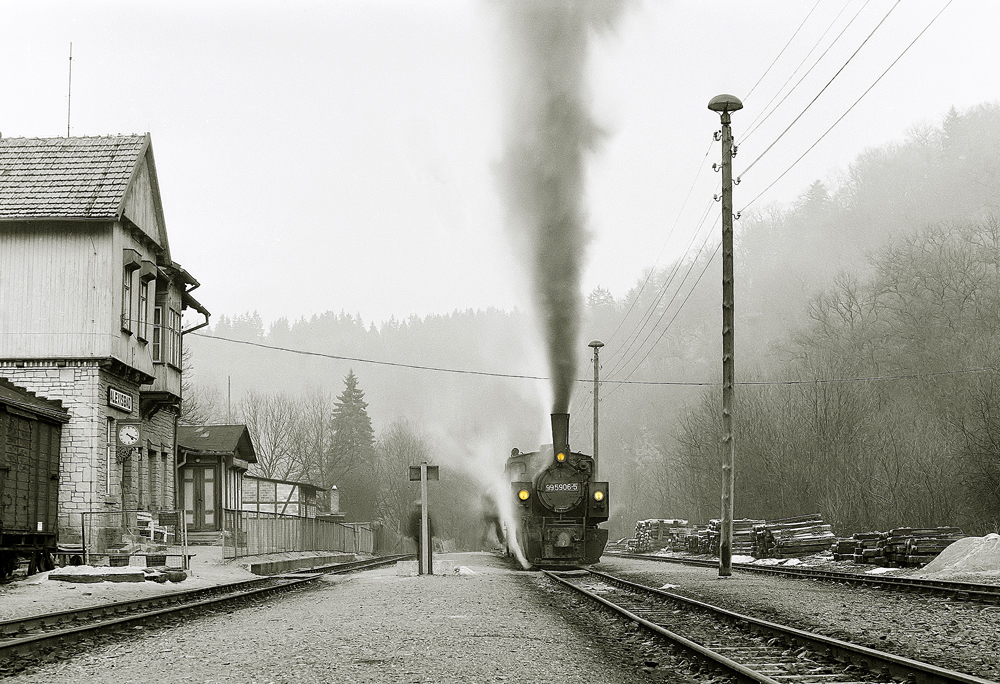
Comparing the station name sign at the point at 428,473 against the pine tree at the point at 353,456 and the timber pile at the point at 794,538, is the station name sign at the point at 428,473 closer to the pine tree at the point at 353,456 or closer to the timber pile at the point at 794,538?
the timber pile at the point at 794,538

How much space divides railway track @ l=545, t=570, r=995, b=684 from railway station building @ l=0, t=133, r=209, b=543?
14151mm

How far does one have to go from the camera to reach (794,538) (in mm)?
29375

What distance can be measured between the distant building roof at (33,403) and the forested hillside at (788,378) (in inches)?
405

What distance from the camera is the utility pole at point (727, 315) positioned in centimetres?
2205

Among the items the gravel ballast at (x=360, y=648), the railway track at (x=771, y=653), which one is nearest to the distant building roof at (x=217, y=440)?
the gravel ballast at (x=360, y=648)

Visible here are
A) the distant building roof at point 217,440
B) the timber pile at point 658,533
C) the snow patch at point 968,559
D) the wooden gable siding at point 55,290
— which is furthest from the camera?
the timber pile at point 658,533

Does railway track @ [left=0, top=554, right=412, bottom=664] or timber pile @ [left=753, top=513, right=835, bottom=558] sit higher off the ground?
railway track @ [left=0, top=554, right=412, bottom=664]

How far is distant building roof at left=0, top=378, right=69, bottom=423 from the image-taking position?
66.4ft

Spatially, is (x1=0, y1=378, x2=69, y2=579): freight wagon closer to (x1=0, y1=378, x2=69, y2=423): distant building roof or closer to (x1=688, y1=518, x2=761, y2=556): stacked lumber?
(x1=0, y1=378, x2=69, y2=423): distant building roof

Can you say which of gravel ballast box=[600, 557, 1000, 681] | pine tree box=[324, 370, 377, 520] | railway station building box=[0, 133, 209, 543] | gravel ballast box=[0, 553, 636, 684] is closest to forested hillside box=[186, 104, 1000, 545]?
pine tree box=[324, 370, 377, 520]

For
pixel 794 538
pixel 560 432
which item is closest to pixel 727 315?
pixel 560 432

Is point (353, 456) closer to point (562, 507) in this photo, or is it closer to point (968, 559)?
point (562, 507)

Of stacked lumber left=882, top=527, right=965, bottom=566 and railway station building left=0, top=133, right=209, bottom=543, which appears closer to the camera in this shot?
stacked lumber left=882, top=527, right=965, bottom=566

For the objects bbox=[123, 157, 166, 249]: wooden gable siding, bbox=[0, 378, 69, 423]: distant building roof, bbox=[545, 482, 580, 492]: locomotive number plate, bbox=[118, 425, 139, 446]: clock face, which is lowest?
bbox=[545, 482, 580, 492]: locomotive number plate
